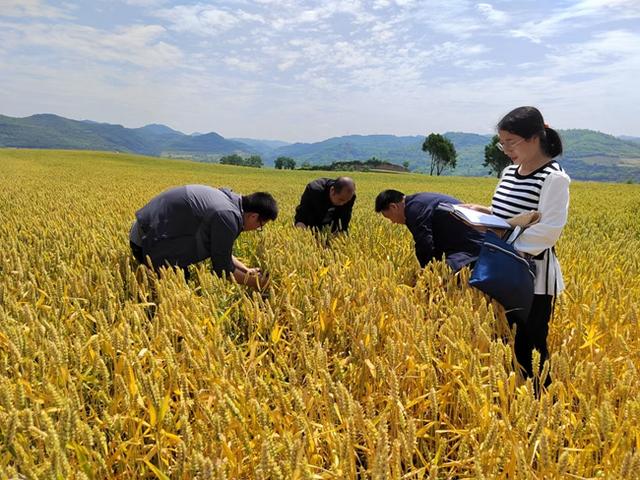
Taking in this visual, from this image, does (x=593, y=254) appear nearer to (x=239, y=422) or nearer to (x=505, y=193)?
(x=505, y=193)

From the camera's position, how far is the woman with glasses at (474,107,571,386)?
252cm

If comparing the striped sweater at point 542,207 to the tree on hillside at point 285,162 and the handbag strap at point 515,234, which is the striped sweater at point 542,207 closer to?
the handbag strap at point 515,234

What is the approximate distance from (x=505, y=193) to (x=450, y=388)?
57.7 inches

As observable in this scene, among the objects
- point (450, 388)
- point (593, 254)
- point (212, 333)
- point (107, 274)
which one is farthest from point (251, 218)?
→ point (593, 254)

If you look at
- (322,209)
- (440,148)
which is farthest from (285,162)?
(322,209)

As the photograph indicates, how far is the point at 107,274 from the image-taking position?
10.4ft

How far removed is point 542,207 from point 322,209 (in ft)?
11.6

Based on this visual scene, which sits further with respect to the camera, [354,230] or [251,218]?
[354,230]

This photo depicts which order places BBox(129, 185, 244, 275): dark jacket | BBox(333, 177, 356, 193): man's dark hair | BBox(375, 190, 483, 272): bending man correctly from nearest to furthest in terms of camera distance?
BBox(129, 185, 244, 275): dark jacket → BBox(375, 190, 483, 272): bending man → BBox(333, 177, 356, 193): man's dark hair

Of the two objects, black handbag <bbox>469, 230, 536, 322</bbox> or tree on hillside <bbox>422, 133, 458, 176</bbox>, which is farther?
tree on hillside <bbox>422, 133, 458, 176</bbox>

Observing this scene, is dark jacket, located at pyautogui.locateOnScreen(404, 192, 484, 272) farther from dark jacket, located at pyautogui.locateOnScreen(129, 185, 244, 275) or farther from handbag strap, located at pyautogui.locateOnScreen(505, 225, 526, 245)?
dark jacket, located at pyautogui.locateOnScreen(129, 185, 244, 275)

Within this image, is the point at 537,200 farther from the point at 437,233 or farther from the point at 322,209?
the point at 322,209

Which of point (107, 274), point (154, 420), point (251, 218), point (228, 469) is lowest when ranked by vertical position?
point (228, 469)

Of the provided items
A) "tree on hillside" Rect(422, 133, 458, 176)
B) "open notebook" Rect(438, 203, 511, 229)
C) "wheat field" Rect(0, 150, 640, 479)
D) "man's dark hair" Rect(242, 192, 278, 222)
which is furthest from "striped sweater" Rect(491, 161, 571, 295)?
"tree on hillside" Rect(422, 133, 458, 176)
